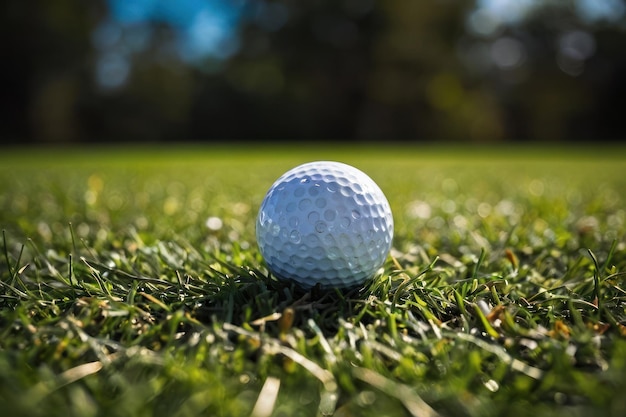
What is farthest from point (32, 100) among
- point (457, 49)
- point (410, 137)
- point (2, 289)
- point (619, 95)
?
point (619, 95)

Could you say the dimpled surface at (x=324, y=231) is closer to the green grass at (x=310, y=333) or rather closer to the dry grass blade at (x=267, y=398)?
the green grass at (x=310, y=333)

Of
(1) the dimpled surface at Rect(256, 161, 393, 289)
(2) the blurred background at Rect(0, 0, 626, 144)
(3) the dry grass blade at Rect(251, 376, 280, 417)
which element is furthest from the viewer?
(2) the blurred background at Rect(0, 0, 626, 144)

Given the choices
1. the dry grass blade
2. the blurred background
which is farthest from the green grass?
the blurred background

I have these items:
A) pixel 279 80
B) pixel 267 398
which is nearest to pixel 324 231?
pixel 267 398

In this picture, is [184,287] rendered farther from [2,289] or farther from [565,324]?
[565,324]

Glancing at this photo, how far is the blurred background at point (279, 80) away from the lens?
24359 mm

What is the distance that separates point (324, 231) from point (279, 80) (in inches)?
999

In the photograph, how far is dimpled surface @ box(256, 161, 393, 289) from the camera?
1543 millimetres

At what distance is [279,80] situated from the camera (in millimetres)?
26062

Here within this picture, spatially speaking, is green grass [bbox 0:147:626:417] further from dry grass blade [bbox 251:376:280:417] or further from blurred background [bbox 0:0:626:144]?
blurred background [bbox 0:0:626:144]

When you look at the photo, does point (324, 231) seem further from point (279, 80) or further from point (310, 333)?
point (279, 80)

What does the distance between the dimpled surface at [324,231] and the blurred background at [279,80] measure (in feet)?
76.9

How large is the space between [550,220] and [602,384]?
176 centimetres

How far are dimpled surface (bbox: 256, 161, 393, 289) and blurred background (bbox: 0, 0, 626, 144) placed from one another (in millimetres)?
23438
